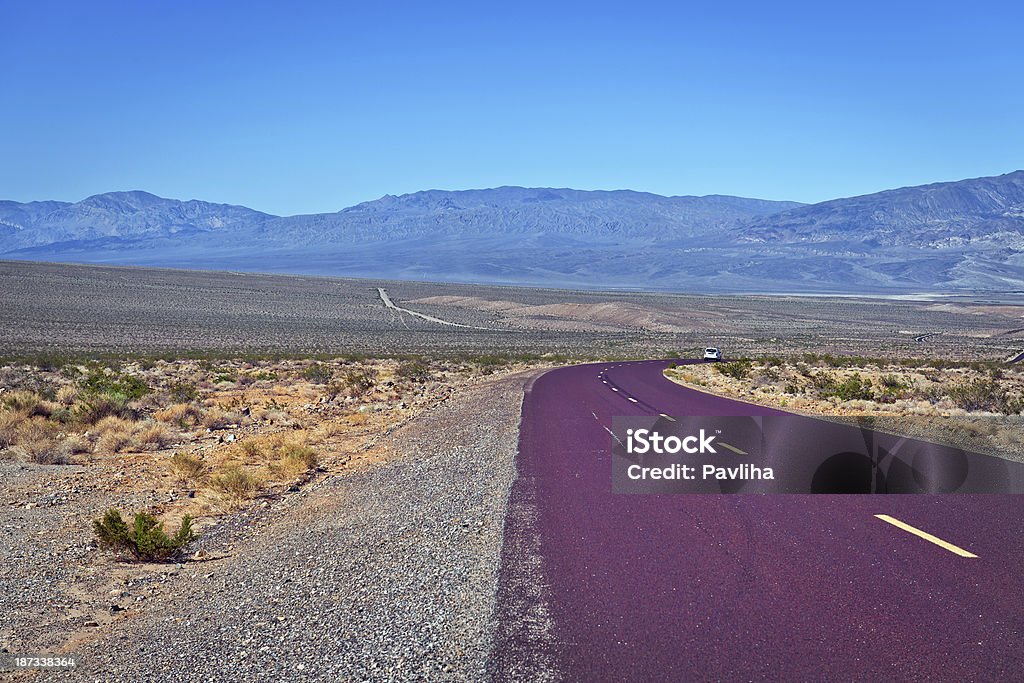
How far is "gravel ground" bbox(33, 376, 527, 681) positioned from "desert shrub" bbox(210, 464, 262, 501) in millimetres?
706

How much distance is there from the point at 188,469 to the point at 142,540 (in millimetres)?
5019

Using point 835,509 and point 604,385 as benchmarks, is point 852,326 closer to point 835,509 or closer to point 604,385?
point 604,385

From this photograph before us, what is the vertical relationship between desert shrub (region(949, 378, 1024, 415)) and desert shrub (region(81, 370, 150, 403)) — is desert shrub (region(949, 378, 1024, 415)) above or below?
above

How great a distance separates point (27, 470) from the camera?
15094 mm

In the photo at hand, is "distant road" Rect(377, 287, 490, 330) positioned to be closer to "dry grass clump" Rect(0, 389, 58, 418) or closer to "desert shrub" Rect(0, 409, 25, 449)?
"dry grass clump" Rect(0, 389, 58, 418)

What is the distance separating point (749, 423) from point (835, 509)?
8074 millimetres

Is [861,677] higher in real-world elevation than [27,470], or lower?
higher

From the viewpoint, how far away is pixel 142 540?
9.23 metres

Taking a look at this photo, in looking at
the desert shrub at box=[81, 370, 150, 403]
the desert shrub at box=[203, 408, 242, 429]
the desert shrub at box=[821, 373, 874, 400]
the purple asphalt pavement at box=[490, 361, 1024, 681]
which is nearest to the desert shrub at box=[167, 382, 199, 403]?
the desert shrub at box=[81, 370, 150, 403]

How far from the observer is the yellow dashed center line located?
750cm

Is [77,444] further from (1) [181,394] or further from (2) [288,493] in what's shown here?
(1) [181,394]

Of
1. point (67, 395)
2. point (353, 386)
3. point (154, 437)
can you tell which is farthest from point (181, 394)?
point (154, 437)

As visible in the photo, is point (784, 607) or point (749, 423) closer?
point (784, 607)

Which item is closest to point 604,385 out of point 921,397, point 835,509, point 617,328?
point 921,397
